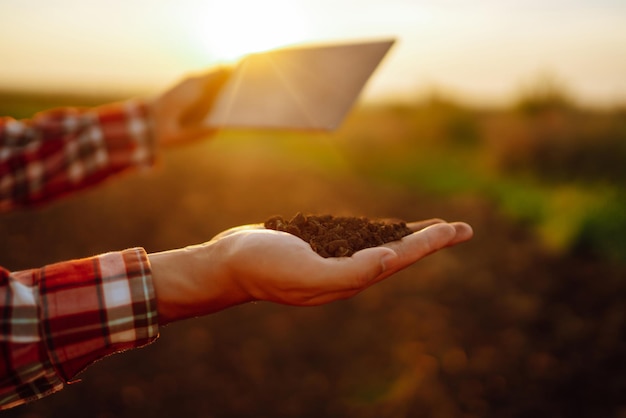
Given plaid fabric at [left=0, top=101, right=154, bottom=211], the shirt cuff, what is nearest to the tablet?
plaid fabric at [left=0, top=101, right=154, bottom=211]

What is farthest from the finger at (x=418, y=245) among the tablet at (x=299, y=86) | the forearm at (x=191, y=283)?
the tablet at (x=299, y=86)

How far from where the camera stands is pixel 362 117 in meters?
13.0

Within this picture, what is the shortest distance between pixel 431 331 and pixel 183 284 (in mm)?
2521

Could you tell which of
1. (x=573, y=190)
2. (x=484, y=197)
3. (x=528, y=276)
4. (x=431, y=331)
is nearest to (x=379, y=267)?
(x=431, y=331)

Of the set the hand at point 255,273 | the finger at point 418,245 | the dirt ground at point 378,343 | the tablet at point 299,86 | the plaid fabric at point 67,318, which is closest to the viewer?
the plaid fabric at point 67,318

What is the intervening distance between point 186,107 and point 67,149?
0.55m

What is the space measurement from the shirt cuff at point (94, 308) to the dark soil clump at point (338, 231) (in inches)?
17.4

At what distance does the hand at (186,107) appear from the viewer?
248 cm

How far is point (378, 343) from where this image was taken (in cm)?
337

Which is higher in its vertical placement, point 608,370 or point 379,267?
point 379,267

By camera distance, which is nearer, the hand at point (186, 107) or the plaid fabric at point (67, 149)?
the plaid fabric at point (67, 149)

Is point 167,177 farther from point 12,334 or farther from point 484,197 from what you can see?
point 12,334

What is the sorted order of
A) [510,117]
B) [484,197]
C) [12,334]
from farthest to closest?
[510,117] → [484,197] → [12,334]

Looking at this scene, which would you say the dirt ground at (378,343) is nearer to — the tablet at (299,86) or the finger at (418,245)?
the tablet at (299,86)
